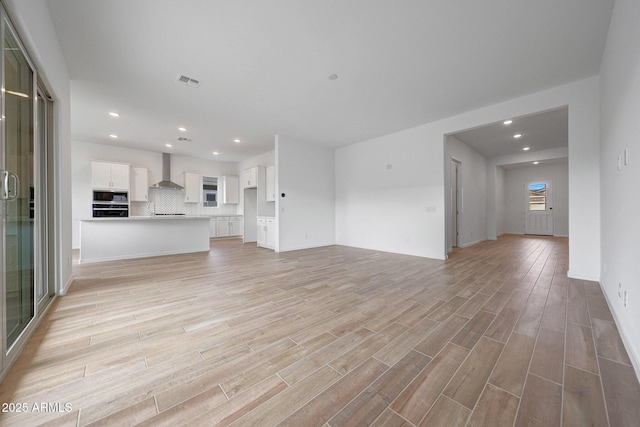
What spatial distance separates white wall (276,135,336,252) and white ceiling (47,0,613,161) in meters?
1.52

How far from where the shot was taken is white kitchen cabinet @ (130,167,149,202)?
7164 mm

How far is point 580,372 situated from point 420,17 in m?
3.11

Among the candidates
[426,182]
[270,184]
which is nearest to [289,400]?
[426,182]

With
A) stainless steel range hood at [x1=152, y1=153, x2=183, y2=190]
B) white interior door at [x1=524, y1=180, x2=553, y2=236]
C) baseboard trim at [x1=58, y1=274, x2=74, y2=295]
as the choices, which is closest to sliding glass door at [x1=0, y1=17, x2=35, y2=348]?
baseboard trim at [x1=58, y1=274, x2=74, y2=295]

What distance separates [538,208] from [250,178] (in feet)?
36.0

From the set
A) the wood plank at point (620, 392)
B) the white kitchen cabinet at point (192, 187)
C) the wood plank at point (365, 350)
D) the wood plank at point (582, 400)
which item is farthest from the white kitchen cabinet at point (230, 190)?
the wood plank at point (620, 392)

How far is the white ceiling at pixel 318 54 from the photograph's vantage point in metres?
2.24

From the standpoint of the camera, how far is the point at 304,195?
651 cm

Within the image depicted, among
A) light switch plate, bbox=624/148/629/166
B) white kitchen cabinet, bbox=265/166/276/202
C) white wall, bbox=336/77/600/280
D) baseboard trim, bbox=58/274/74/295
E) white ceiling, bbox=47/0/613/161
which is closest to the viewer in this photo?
light switch plate, bbox=624/148/629/166

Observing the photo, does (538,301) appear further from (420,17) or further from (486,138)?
(486,138)

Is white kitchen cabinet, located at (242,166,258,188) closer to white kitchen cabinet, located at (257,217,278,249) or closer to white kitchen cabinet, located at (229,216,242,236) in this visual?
white kitchen cabinet, located at (257,217,278,249)

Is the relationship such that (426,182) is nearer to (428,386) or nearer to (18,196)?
(428,386)

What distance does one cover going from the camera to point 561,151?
7.16 metres

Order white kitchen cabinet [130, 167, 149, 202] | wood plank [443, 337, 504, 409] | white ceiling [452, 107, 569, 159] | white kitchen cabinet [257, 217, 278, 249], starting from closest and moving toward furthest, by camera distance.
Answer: wood plank [443, 337, 504, 409] < white ceiling [452, 107, 569, 159] < white kitchen cabinet [257, 217, 278, 249] < white kitchen cabinet [130, 167, 149, 202]
